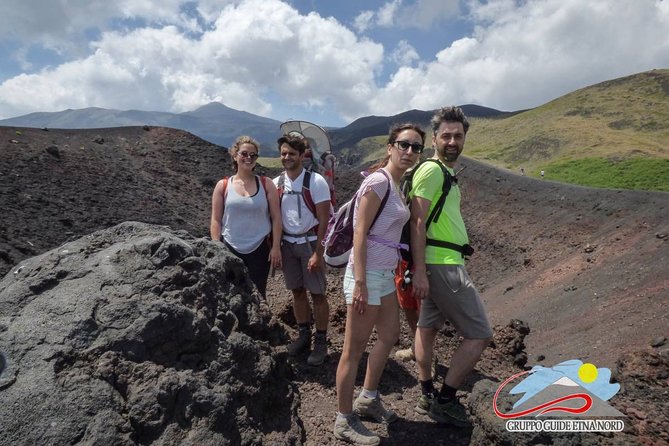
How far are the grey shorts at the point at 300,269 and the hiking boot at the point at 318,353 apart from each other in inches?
20.1

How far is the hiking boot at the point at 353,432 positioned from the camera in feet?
11.2

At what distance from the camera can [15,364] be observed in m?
2.59

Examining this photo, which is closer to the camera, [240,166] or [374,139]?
[240,166]

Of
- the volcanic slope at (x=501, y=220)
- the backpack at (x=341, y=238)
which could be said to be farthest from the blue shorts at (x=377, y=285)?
the volcanic slope at (x=501, y=220)

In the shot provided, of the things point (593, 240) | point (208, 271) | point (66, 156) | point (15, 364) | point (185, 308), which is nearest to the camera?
point (15, 364)

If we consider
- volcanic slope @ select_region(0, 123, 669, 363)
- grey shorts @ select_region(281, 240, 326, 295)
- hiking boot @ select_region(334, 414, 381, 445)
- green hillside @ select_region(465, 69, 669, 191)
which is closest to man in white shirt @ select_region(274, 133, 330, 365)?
grey shorts @ select_region(281, 240, 326, 295)

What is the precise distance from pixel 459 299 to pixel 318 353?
6.25 feet

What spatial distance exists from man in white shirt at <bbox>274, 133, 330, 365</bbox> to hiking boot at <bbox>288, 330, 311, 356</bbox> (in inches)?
0.5

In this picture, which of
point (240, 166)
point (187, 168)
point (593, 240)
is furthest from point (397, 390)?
point (187, 168)

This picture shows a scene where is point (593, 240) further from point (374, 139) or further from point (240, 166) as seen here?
point (374, 139)

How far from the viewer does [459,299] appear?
11.4 feet

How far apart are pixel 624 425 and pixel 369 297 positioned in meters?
1.60

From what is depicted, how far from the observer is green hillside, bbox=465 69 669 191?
96.3 feet

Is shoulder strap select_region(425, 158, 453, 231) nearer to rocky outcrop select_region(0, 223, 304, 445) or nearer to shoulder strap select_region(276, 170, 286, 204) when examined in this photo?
rocky outcrop select_region(0, 223, 304, 445)
